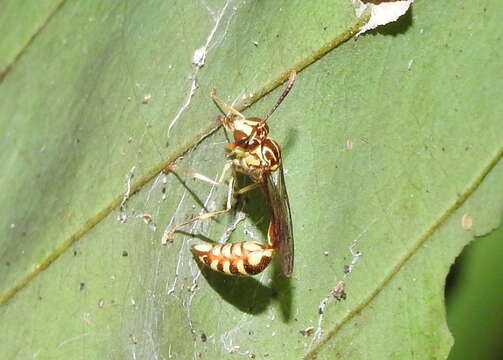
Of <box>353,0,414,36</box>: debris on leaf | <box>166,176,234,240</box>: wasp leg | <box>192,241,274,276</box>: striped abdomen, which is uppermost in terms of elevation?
<box>353,0,414,36</box>: debris on leaf

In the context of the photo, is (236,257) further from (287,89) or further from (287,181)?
(287,89)

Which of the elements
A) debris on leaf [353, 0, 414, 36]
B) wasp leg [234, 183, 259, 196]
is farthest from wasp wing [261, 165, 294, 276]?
→ debris on leaf [353, 0, 414, 36]

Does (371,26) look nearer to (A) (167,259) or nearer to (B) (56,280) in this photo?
(A) (167,259)

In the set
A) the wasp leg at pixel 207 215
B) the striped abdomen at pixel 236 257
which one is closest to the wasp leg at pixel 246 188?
the wasp leg at pixel 207 215

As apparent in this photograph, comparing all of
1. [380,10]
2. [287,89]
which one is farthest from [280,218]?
[380,10]

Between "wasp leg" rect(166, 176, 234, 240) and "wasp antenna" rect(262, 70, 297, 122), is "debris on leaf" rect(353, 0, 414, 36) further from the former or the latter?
"wasp leg" rect(166, 176, 234, 240)

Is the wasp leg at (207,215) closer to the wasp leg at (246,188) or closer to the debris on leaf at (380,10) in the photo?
the wasp leg at (246,188)
